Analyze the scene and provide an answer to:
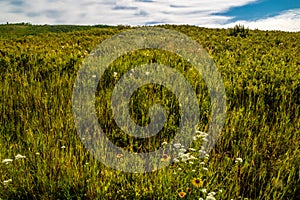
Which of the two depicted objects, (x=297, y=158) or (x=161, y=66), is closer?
(x=297, y=158)

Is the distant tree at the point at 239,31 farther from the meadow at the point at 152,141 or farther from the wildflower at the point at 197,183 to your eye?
the wildflower at the point at 197,183

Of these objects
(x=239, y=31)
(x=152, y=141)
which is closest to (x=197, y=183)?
(x=152, y=141)

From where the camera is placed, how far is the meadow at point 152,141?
114 inches

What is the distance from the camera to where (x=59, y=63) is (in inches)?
248

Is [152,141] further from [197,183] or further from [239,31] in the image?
[239,31]

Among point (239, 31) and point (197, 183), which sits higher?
point (239, 31)

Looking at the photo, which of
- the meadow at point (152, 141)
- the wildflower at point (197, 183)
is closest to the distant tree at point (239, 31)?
the meadow at point (152, 141)

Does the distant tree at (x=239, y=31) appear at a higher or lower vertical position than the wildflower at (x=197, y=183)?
higher

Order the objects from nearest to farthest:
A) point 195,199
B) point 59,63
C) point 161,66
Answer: point 195,199
point 161,66
point 59,63

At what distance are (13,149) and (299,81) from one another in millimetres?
4584

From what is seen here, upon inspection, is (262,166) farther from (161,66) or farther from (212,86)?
(161,66)

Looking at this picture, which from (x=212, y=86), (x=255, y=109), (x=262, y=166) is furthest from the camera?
(x=212, y=86)

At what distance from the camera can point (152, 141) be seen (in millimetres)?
3924

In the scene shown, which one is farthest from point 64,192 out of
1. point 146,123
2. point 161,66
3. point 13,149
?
point 161,66
